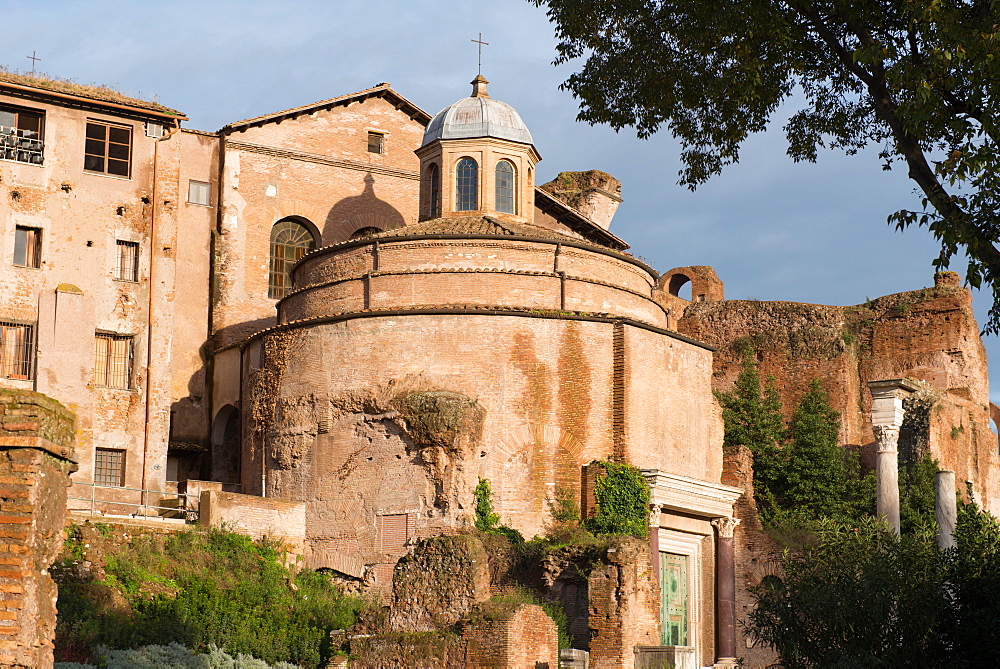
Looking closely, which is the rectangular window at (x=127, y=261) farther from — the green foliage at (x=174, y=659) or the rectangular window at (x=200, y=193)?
the green foliage at (x=174, y=659)

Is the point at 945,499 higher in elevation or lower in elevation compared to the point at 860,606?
higher

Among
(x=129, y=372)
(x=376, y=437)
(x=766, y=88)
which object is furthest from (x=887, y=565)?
(x=129, y=372)

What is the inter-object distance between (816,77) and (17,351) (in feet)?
66.9

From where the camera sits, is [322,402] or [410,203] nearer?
[322,402]

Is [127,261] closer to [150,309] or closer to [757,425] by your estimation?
[150,309]

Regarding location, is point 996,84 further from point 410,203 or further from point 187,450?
point 410,203

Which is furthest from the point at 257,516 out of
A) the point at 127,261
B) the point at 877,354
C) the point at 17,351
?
the point at 877,354

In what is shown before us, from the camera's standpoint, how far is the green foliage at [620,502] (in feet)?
90.7

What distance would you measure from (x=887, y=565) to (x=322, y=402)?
48.7ft

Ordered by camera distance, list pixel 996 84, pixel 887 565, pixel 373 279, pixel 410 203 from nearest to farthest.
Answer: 1. pixel 996 84
2. pixel 887 565
3. pixel 373 279
4. pixel 410 203

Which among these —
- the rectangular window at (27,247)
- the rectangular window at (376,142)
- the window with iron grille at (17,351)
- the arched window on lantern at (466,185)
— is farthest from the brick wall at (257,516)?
the rectangular window at (376,142)

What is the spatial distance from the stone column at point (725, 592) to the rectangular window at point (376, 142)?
1557 cm

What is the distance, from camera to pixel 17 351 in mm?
30281

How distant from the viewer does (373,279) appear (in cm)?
3050
